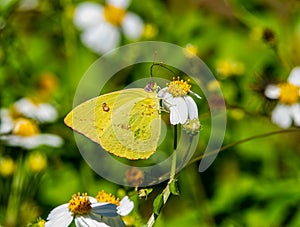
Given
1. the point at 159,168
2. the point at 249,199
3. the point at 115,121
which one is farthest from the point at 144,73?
the point at 115,121

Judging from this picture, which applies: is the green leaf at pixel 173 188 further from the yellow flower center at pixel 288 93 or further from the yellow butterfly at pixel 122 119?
the yellow flower center at pixel 288 93

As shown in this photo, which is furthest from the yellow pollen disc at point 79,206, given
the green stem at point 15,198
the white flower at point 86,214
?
the green stem at point 15,198

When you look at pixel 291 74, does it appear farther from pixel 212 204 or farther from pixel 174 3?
pixel 174 3

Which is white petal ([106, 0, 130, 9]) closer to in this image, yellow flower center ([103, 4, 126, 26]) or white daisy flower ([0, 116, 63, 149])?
yellow flower center ([103, 4, 126, 26])

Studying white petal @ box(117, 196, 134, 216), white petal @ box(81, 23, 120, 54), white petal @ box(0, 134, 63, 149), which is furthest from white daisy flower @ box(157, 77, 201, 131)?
Answer: white petal @ box(81, 23, 120, 54)

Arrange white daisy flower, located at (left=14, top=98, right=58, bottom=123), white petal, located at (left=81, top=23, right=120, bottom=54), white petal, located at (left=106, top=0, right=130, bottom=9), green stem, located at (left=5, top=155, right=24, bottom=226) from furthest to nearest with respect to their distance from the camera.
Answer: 1. white petal, located at (left=106, top=0, right=130, bottom=9)
2. white petal, located at (left=81, top=23, right=120, bottom=54)
3. white daisy flower, located at (left=14, top=98, right=58, bottom=123)
4. green stem, located at (left=5, top=155, right=24, bottom=226)

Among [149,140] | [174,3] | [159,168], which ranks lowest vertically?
[174,3]

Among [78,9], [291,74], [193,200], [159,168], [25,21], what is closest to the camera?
[159,168]
